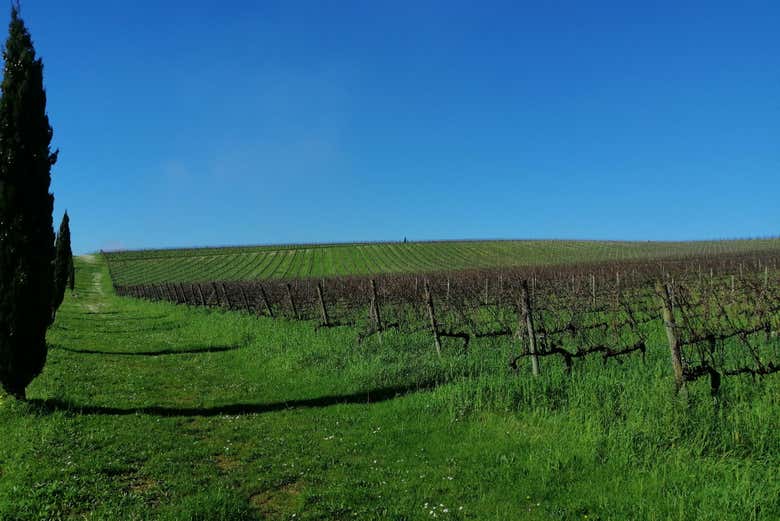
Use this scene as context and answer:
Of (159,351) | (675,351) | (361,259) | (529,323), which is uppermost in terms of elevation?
(361,259)

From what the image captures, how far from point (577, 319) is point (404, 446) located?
9577mm

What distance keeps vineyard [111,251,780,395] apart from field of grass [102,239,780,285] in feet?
109

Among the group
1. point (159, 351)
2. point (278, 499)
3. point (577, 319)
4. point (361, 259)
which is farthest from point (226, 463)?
point (361, 259)

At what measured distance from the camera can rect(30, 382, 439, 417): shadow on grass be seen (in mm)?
9742

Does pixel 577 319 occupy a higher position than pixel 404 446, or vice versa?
pixel 577 319

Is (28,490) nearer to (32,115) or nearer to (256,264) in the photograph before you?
(32,115)

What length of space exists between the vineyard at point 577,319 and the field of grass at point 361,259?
A: 33261 millimetres

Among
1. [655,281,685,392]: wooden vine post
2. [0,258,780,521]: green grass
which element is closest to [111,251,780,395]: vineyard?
[655,281,685,392]: wooden vine post

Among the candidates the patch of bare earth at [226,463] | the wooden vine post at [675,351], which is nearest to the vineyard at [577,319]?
the wooden vine post at [675,351]

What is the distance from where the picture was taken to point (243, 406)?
1021 centimetres

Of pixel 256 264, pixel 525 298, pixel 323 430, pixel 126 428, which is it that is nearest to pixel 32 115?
pixel 126 428

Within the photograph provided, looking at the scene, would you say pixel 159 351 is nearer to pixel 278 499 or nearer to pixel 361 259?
pixel 278 499

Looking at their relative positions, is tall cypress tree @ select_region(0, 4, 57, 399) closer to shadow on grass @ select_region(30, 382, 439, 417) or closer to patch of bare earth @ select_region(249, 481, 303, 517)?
shadow on grass @ select_region(30, 382, 439, 417)

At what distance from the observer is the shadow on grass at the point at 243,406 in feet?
32.0
